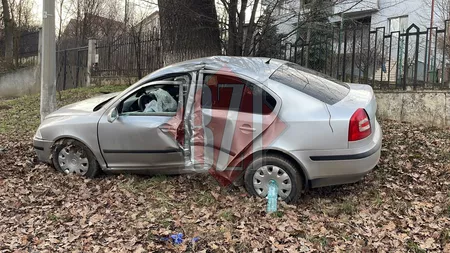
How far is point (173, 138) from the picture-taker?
4566 mm

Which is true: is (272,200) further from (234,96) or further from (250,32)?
(250,32)

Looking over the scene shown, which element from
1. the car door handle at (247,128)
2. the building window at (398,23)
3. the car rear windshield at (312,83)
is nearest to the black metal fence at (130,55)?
the car rear windshield at (312,83)

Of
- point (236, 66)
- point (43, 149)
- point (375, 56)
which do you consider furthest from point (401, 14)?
point (43, 149)

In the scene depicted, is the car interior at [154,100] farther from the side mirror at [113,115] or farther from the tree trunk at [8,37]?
the tree trunk at [8,37]

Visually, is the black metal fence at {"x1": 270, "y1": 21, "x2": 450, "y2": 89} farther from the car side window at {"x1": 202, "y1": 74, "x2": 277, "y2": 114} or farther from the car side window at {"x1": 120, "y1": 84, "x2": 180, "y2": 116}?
the car side window at {"x1": 120, "y1": 84, "x2": 180, "y2": 116}

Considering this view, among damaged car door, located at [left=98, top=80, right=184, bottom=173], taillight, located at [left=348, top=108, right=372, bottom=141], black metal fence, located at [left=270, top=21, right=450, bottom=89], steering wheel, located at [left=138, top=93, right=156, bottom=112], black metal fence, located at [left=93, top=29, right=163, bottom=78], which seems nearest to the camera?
taillight, located at [left=348, top=108, right=372, bottom=141]

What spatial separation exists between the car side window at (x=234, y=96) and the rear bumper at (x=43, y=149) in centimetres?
234

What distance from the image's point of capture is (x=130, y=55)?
41.5 ft

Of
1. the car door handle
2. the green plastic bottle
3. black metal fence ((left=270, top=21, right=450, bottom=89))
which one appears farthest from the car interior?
black metal fence ((left=270, top=21, right=450, bottom=89))

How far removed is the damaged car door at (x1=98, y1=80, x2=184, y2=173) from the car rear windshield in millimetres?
1241

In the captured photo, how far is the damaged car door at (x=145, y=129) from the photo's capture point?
461cm

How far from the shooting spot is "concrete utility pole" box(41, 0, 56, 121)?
21.5 feet

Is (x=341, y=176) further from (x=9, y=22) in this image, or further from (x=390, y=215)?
(x=9, y=22)

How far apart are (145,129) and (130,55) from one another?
8621mm
